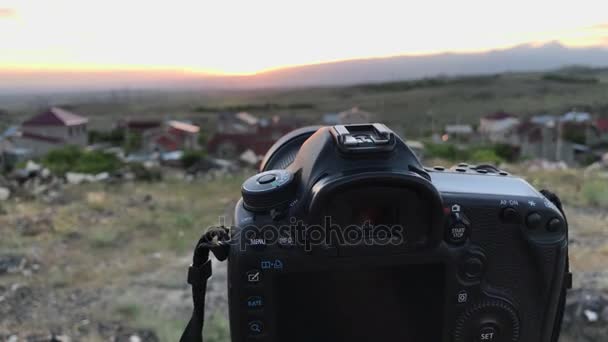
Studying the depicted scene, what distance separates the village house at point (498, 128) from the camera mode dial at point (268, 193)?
52.4ft

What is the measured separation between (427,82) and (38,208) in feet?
127

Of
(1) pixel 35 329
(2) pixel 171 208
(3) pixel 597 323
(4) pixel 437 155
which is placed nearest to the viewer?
(3) pixel 597 323

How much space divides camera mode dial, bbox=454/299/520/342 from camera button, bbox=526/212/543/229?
0.52 feet

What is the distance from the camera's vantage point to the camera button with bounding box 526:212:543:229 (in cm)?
97

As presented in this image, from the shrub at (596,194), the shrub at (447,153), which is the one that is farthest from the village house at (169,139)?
the shrub at (596,194)

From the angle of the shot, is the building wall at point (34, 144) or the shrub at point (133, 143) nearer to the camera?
the building wall at point (34, 144)

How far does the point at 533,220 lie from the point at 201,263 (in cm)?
66

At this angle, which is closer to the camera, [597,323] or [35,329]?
[597,323]

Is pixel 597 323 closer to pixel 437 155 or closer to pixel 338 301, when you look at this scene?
pixel 338 301

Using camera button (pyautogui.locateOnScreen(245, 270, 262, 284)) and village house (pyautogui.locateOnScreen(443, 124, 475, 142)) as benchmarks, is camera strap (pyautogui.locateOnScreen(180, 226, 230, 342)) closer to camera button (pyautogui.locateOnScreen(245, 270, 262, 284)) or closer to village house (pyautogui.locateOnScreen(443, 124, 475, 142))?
camera button (pyautogui.locateOnScreen(245, 270, 262, 284))

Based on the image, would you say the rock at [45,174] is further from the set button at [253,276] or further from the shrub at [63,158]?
the set button at [253,276]

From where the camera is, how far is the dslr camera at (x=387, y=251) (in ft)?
2.81

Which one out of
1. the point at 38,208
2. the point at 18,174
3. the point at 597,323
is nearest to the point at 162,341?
the point at 597,323

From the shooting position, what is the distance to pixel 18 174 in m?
6.46
